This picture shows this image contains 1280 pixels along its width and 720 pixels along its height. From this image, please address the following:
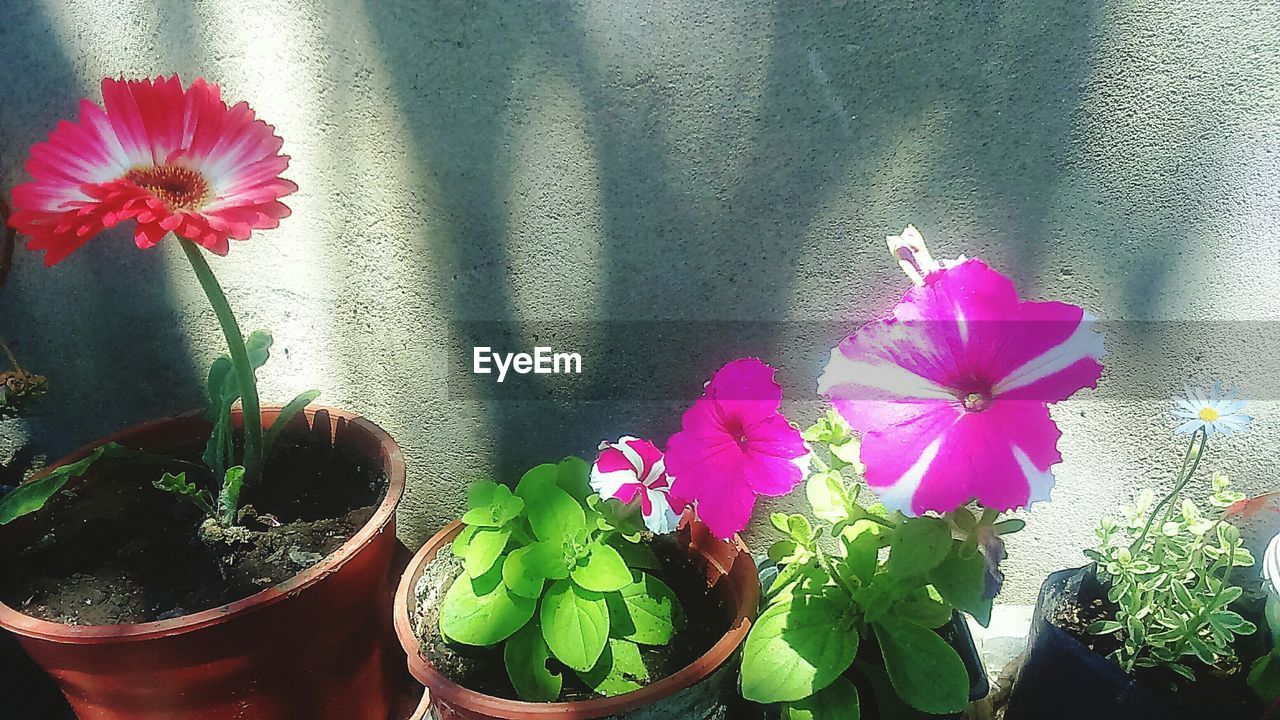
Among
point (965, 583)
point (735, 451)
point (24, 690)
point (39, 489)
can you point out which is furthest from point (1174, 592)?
point (24, 690)

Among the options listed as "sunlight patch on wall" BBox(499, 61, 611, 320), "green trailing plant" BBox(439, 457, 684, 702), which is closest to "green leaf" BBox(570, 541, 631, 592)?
"green trailing plant" BBox(439, 457, 684, 702)

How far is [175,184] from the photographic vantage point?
0.98 m

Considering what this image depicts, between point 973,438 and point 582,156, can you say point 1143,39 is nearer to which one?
point 973,438

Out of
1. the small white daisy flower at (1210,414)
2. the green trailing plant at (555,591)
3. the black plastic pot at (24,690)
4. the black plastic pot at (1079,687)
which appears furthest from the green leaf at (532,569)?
the black plastic pot at (24,690)

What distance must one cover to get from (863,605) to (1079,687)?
0.28 meters

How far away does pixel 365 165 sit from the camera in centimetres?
111

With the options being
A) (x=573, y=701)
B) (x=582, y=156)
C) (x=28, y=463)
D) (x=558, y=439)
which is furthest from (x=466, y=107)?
(x=28, y=463)

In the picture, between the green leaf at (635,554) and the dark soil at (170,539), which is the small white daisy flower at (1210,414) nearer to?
the green leaf at (635,554)

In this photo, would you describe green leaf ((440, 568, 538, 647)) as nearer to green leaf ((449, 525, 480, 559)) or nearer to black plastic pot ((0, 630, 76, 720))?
green leaf ((449, 525, 480, 559))

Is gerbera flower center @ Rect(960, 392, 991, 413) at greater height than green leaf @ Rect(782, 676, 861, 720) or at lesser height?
greater

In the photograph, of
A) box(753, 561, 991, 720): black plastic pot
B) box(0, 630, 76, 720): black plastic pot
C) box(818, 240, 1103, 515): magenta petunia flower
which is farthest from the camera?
box(0, 630, 76, 720): black plastic pot

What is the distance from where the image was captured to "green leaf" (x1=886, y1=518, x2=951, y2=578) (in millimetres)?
823

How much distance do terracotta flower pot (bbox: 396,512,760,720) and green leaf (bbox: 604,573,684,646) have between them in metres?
0.07

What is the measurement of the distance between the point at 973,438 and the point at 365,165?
31.6 inches
